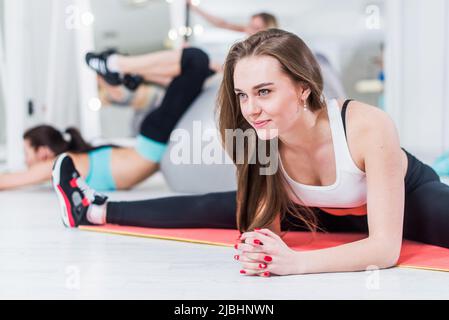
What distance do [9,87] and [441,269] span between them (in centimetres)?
364

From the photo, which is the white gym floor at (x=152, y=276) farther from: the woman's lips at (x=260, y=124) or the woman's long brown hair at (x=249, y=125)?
the woman's lips at (x=260, y=124)

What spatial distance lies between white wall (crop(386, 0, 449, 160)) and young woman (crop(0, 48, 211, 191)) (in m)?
2.29

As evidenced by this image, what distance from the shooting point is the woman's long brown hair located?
4.64ft

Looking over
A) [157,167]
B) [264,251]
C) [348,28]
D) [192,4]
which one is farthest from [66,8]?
[264,251]

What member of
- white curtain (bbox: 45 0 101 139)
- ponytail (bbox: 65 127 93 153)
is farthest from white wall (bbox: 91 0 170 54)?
Result: ponytail (bbox: 65 127 93 153)

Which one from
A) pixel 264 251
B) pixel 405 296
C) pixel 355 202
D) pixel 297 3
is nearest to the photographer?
pixel 405 296

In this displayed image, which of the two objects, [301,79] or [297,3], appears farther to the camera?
[297,3]

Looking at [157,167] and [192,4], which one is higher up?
[192,4]

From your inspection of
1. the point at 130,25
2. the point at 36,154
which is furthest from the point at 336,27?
the point at 36,154

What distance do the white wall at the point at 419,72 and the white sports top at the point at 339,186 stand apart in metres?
3.17

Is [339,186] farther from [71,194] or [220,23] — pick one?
[220,23]

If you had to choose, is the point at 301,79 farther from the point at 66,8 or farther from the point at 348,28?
the point at 348,28

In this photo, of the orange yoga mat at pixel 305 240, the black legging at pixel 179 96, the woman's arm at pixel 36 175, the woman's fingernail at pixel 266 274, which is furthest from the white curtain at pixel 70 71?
the woman's fingernail at pixel 266 274

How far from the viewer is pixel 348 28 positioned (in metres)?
5.73
